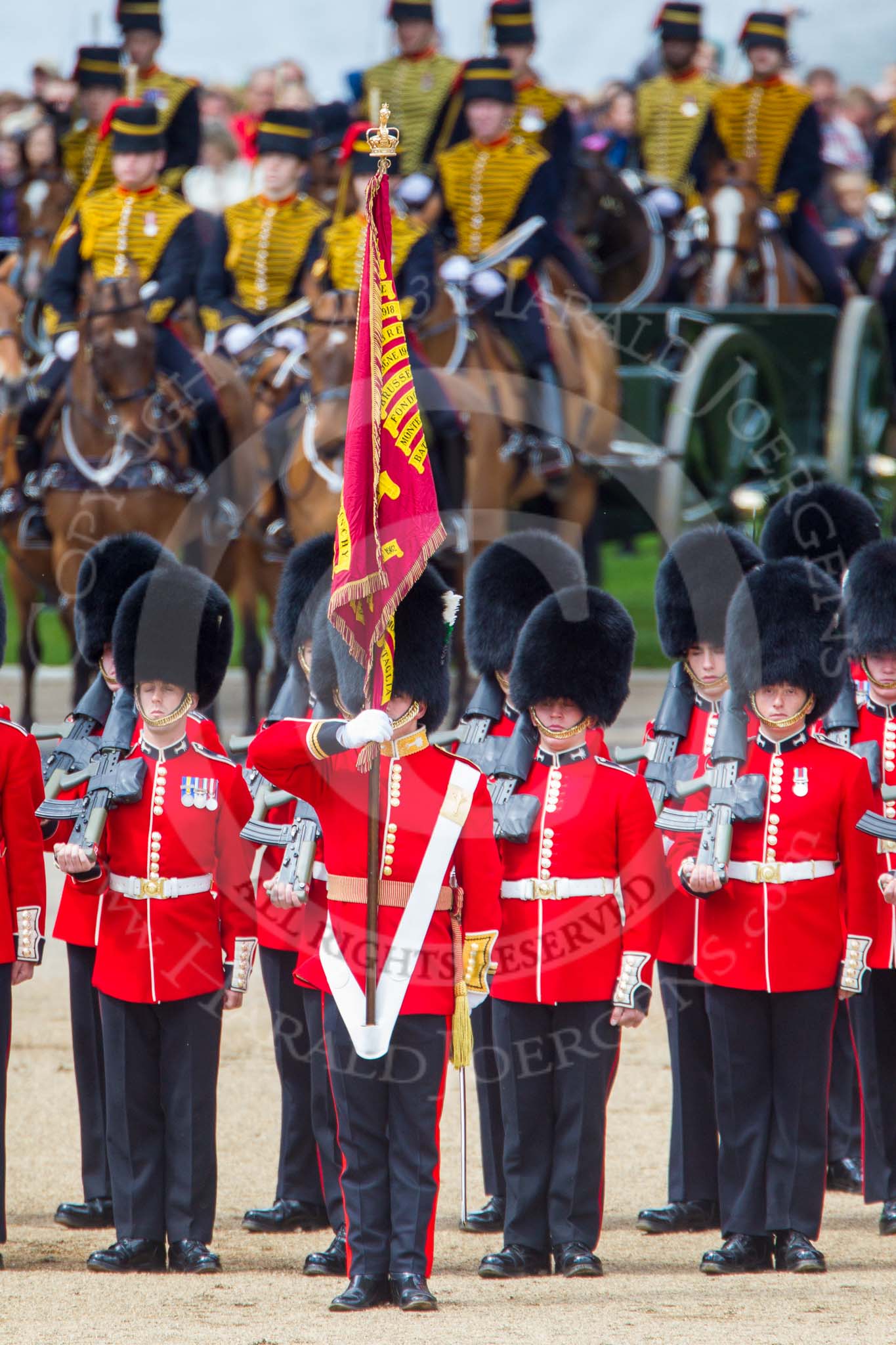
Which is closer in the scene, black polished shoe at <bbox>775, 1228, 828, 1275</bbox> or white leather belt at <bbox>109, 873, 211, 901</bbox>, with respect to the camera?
black polished shoe at <bbox>775, 1228, 828, 1275</bbox>

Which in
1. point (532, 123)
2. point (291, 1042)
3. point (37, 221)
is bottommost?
point (291, 1042)

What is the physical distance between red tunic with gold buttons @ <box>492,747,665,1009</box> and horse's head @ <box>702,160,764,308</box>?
17.9ft

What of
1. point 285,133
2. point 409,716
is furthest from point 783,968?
point 285,133

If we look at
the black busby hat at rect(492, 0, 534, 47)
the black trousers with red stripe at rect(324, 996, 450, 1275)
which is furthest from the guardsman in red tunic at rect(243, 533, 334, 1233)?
the black busby hat at rect(492, 0, 534, 47)

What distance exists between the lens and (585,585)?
15.8ft

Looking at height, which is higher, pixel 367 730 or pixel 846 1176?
pixel 367 730

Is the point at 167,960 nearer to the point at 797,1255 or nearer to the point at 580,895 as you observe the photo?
the point at 580,895

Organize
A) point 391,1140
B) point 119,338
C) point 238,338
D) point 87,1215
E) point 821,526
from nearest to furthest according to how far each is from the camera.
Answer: point 391,1140 → point 87,1215 → point 821,526 → point 119,338 → point 238,338

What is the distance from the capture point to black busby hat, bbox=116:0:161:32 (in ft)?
33.2

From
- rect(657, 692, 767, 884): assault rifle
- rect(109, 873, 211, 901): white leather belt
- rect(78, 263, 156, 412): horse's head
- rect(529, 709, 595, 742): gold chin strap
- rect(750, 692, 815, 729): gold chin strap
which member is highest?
rect(78, 263, 156, 412): horse's head

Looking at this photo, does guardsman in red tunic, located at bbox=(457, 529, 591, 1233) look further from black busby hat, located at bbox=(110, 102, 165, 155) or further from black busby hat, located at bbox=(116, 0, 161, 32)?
black busby hat, located at bbox=(116, 0, 161, 32)

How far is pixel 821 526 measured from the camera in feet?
18.2

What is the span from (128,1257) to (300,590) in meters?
1.44

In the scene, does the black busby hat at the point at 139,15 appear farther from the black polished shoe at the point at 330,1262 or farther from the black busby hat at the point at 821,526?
Result: the black polished shoe at the point at 330,1262
